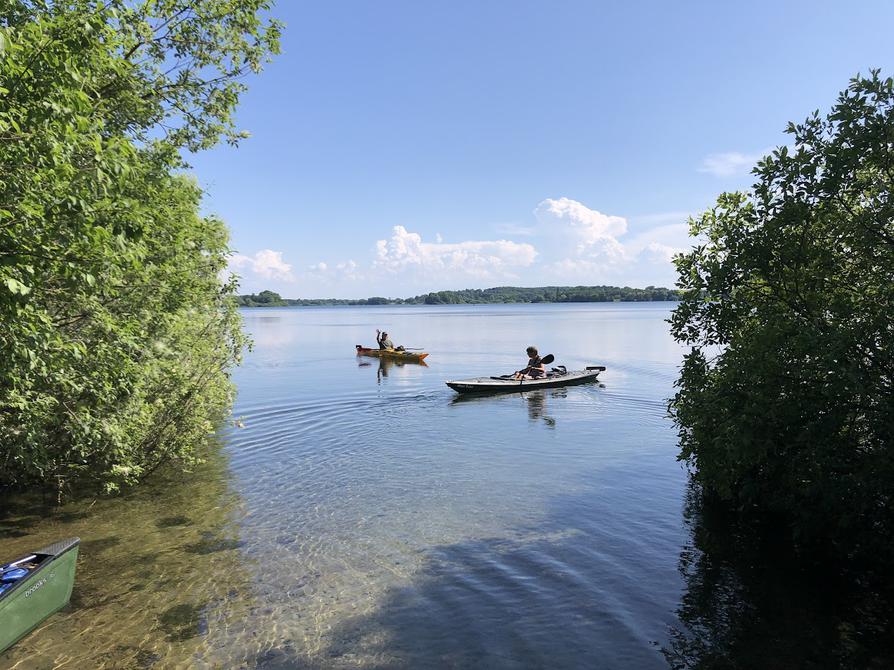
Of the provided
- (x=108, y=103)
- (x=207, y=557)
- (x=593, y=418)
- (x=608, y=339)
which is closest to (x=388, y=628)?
(x=207, y=557)

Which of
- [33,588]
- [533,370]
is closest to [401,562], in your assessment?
[33,588]

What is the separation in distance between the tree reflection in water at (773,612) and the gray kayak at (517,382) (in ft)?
60.8

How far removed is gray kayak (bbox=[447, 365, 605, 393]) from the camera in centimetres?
2945

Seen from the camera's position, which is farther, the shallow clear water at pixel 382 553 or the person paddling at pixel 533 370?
the person paddling at pixel 533 370

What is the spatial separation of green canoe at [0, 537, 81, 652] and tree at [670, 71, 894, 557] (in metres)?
11.1

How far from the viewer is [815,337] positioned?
27.5ft

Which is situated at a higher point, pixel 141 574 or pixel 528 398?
pixel 141 574

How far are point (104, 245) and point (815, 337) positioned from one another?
1051cm

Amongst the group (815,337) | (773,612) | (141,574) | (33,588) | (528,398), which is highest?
(815,337)

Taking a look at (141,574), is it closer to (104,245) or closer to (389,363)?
(104,245)

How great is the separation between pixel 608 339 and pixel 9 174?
6592 cm

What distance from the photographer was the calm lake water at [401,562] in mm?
7973

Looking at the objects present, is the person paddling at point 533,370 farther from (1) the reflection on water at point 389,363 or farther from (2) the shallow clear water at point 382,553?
(1) the reflection on water at point 389,363

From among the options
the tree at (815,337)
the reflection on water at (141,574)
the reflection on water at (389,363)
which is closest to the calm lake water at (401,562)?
the reflection on water at (141,574)
